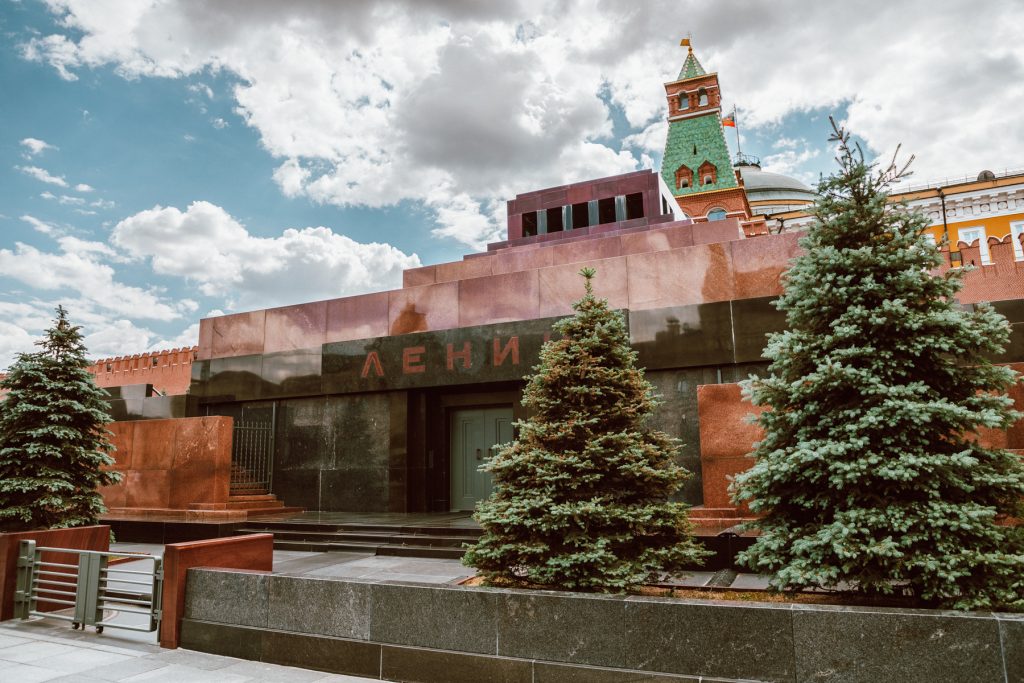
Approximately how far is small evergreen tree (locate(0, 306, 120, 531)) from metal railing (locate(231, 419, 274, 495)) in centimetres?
536

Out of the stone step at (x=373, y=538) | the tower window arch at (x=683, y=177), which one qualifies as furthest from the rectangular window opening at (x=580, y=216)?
the tower window arch at (x=683, y=177)

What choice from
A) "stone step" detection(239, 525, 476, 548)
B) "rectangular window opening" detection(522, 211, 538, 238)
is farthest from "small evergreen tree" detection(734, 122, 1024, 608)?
"rectangular window opening" detection(522, 211, 538, 238)

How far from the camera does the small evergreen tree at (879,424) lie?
4742 millimetres

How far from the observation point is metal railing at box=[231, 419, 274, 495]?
53.8 feet

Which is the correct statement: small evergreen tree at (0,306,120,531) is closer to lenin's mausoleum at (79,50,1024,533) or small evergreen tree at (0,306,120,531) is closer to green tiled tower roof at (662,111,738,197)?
lenin's mausoleum at (79,50,1024,533)

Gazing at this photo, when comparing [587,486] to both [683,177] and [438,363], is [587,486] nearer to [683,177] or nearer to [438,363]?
[438,363]

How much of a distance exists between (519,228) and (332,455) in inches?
395

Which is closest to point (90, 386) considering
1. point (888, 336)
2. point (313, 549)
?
point (313, 549)

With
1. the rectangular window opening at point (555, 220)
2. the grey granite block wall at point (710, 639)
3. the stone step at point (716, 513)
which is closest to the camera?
the grey granite block wall at point (710, 639)

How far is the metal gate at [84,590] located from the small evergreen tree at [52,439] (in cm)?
145

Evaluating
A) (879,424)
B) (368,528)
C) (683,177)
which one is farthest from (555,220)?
(683,177)

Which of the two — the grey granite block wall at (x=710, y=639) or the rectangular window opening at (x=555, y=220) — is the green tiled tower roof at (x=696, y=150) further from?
the grey granite block wall at (x=710, y=639)

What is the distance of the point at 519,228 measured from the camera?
21938 millimetres

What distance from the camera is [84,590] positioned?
7680mm
